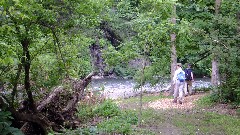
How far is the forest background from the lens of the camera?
6.75 m

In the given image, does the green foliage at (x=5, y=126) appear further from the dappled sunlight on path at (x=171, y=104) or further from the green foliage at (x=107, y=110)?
the dappled sunlight on path at (x=171, y=104)

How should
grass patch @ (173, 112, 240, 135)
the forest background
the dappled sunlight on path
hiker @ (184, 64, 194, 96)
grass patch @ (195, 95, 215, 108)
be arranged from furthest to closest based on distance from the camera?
hiker @ (184, 64, 194, 96) → the dappled sunlight on path → grass patch @ (195, 95, 215, 108) → grass patch @ (173, 112, 240, 135) → the forest background

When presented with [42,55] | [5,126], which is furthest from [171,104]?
[5,126]

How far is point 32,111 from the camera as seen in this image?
921 centimetres

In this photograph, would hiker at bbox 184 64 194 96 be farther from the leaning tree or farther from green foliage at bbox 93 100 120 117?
the leaning tree

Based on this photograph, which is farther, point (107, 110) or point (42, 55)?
point (107, 110)

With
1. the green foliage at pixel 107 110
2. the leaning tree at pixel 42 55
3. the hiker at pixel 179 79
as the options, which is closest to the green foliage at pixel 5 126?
the leaning tree at pixel 42 55

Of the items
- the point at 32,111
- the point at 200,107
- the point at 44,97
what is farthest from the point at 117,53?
the point at 200,107

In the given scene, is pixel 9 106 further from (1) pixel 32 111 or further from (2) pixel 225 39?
(2) pixel 225 39

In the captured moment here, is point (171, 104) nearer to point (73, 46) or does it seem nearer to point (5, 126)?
point (73, 46)

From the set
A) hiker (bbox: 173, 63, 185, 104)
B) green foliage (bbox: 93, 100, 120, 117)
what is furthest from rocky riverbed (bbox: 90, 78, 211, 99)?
green foliage (bbox: 93, 100, 120, 117)

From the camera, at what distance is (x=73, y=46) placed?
9.13 meters

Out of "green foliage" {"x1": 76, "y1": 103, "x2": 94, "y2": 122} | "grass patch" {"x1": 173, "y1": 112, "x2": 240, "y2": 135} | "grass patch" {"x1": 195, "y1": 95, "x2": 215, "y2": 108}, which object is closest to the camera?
"grass patch" {"x1": 173, "y1": 112, "x2": 240, "y2": 135}

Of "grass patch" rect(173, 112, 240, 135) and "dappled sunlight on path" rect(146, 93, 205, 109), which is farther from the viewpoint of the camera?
"dappled sunlight on path" rect(146, 93, 205, 109)
